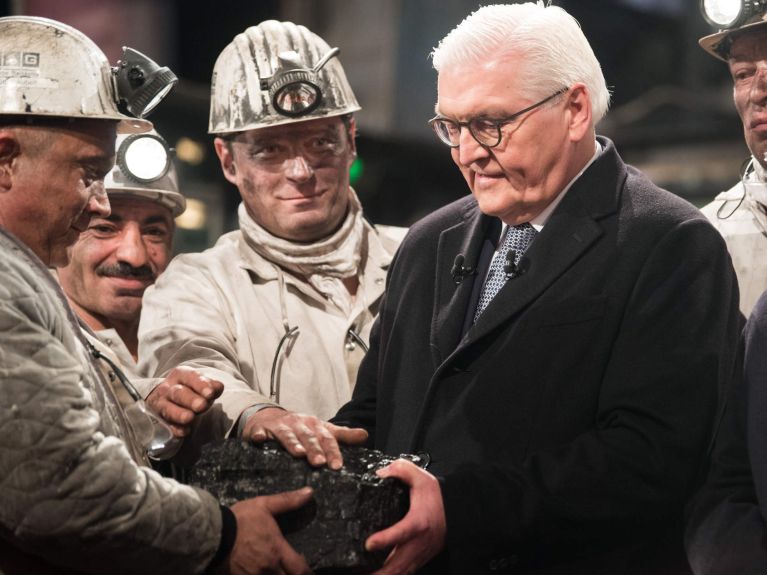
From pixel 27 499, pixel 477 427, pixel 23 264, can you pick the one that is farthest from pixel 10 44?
pixel 477 427

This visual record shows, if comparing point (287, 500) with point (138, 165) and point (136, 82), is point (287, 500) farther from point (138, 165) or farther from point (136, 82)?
point (138, 165)

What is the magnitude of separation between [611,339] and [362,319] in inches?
56.1

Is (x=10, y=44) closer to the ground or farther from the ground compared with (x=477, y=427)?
farther from the ground

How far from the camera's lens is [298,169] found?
14.1ft

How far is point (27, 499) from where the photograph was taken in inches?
94.0

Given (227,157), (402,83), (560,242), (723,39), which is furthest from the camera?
(402,83)

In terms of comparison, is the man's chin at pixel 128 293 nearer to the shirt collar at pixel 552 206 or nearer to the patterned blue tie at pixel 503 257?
the patterned blue tie at pixel 503 257

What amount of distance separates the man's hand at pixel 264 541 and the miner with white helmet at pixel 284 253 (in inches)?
44.2

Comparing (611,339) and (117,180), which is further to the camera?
(117,180)

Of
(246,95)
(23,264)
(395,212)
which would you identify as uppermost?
(246,95)

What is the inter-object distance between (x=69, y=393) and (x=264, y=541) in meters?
0.65

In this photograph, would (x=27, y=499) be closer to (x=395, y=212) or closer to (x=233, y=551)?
(x=233, y=551)

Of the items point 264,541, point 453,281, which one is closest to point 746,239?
point 453,281

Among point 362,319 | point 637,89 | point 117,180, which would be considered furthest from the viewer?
point 637,89
